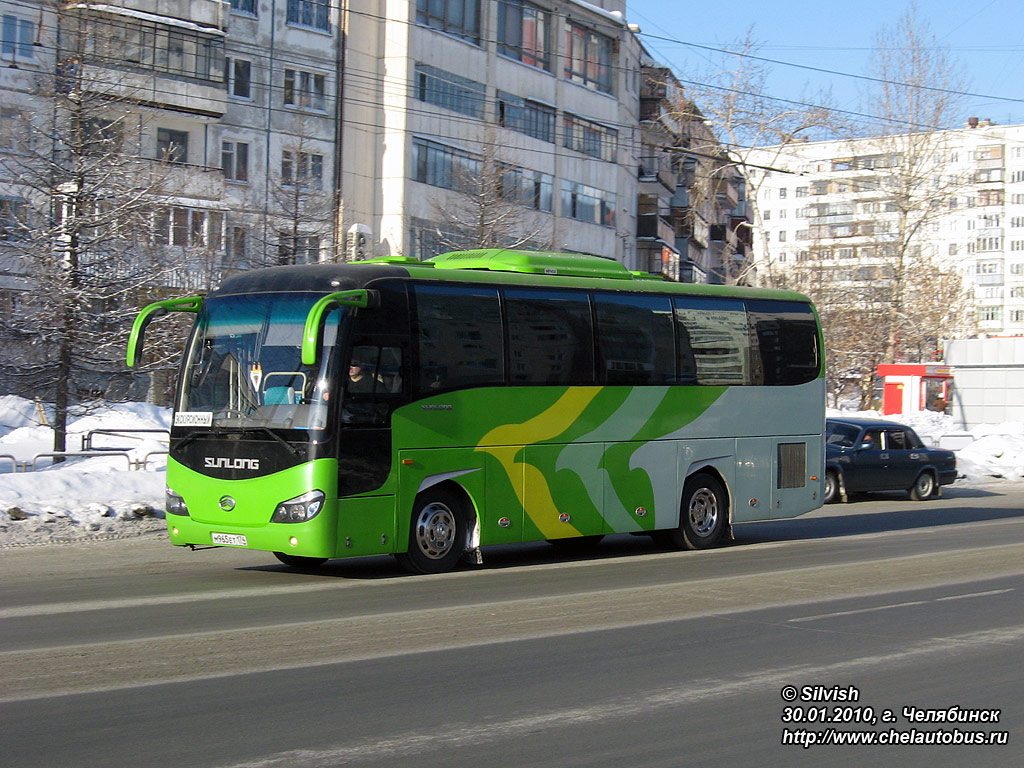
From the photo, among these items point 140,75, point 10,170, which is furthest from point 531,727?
point 140,75

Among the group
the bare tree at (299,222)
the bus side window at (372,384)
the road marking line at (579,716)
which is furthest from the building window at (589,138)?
the road marking line at (579,716)

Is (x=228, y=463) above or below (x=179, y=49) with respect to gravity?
below

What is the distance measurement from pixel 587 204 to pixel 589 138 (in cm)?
306

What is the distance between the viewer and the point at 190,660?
8.34m

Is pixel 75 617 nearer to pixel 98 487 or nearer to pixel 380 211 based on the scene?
pixel 98 487

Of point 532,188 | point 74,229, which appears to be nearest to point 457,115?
point 532,188

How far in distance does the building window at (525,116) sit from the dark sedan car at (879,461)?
1066 inches

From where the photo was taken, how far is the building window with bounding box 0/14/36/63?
40312 millimetres

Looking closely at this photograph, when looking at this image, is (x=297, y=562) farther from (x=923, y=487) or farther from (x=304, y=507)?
(x=923, y=487)

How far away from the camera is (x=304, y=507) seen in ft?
40.0

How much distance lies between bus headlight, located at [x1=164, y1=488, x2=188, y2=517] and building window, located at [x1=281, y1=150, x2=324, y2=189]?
23709 mm

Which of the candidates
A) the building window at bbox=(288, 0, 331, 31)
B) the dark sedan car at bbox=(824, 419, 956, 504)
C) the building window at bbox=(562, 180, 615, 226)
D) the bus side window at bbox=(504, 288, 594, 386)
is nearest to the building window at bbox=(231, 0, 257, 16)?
the building window at bbox=(288, 0, 331, 31)

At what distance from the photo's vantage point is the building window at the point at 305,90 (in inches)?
1843

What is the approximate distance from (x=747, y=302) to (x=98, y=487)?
32.4 feet
